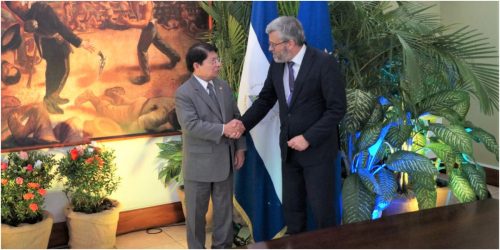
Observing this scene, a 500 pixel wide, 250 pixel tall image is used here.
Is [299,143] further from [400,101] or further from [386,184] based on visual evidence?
[400,101]

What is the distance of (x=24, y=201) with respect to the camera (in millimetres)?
3170

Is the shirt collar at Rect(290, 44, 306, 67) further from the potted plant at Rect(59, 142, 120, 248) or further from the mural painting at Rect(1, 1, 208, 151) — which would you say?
the potted plant at Rect(59, 142, 120, 248)

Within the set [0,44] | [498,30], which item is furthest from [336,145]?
[498,30]

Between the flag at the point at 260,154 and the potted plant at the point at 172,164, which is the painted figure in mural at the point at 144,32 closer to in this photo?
the potted plant at the point at 172,164

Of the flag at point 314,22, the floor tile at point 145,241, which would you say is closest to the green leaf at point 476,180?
the flag at point 314,22

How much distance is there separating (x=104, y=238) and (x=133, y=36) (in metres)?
1.45

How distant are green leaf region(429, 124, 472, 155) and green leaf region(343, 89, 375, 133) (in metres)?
0.52

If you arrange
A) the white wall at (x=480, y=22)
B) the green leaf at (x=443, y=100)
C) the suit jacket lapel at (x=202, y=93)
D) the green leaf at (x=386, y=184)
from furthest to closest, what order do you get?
the white wall at (x=480, y=22), the green leaf at (x=443, y=100), the green leaf at (x=386, y=184), the suit jacket lapel at (x=202, y=93)

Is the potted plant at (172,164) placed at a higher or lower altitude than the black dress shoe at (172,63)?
lower

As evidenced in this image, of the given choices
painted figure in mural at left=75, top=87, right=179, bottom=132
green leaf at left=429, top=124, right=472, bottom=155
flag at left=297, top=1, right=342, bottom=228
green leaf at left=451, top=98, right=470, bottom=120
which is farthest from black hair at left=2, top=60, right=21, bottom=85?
green leaf at left=451, top=98, right=470, bottom=120

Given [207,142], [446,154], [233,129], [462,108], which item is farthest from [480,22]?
[207,142]

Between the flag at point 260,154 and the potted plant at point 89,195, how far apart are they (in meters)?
0.98

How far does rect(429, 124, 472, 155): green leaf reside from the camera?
3.20 metres

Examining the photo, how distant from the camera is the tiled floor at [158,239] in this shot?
360 cm
